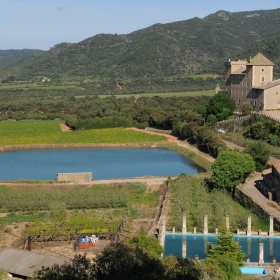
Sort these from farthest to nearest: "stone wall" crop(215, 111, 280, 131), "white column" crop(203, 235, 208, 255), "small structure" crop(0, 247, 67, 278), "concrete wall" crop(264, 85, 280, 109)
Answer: "stone wall" crop(215, 111, 280, 131), "concrete wall" crop(264, 85, 280, 109), "white column" crop(203, 235, 208, 255), "small structure" crop(0, 247, 67, 278)

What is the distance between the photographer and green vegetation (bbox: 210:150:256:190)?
34.1 metres

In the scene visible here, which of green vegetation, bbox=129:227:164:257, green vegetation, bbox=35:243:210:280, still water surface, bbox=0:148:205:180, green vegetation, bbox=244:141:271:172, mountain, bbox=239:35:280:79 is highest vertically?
mountain, bbox=239:35:280:79

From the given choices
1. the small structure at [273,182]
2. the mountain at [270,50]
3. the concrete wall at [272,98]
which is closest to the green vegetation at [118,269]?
the small structure at [273,182]

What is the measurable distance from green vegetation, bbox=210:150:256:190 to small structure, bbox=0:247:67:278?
16.0m

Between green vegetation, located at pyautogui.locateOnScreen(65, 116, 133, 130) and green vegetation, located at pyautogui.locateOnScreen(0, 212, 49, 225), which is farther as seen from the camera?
green vegetation, located at pyautogui.locateOnScreen(65, 116, 133, 130)

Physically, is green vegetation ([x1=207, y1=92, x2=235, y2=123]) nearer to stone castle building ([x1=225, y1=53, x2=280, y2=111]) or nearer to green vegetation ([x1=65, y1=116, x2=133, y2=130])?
stone castle building ([x1=225, y1=53, x2=280, y2=111])

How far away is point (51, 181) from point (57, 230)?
13.1 m

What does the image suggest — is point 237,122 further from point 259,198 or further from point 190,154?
point 259,198

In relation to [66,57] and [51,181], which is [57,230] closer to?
[51,181]

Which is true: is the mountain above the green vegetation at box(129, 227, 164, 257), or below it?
above

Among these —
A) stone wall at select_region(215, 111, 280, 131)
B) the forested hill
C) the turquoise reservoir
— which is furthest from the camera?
the forested hill

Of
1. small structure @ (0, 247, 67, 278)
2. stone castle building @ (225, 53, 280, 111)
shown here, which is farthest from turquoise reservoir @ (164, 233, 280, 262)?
stone castle building @ (225, 53, 280, 111)

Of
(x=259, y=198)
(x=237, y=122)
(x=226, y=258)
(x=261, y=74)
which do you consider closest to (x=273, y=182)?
(x=259, y=198)

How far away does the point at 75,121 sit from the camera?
72.4 meters
